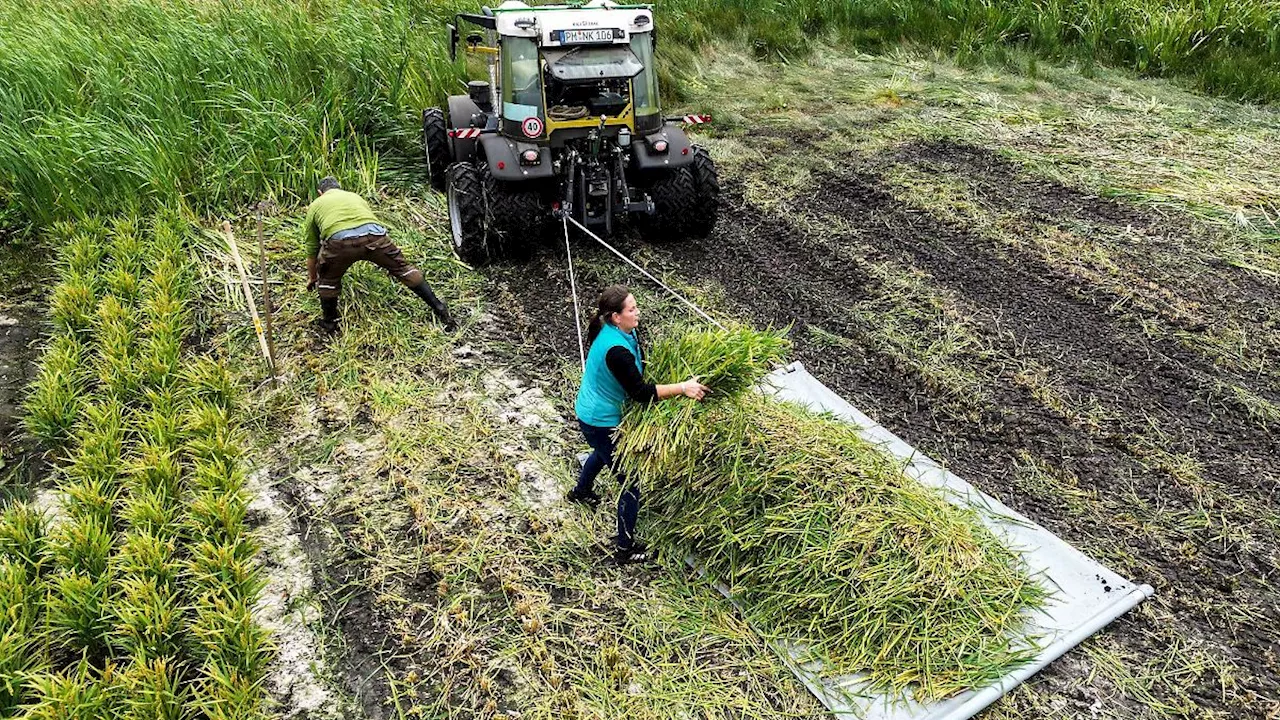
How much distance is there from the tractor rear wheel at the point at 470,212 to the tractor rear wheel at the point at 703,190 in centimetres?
163

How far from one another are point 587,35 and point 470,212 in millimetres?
1522

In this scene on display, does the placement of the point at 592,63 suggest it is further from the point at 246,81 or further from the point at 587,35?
the point at 246,81

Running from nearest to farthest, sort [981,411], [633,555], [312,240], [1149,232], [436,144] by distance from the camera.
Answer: [633,555] → [981,411] → [312,240] → [1149,232] → [436,144]

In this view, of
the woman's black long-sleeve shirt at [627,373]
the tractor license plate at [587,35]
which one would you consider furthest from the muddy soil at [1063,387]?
the woman's black long-sleeve shirt at [627,373]

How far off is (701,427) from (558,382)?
172 cm

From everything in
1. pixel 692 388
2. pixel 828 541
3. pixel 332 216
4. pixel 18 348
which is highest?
pixel 692 388

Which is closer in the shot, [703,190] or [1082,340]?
[1082,340]

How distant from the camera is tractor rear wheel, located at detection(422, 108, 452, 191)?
724 cm

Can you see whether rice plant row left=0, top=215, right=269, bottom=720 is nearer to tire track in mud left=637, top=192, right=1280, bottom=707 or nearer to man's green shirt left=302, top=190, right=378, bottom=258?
man's green shirt left=302, top=190, right=378, bottom=258

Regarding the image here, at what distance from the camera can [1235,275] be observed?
19.6 feet

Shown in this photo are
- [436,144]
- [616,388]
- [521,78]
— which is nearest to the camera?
[616,388]

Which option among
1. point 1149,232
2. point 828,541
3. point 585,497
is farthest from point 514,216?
point 1149,232

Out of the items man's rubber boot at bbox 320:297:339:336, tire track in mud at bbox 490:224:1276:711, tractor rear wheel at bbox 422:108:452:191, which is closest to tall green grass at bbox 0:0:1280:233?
tractor rear wheel at bbox 422:108:452:191

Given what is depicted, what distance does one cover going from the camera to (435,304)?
5.62 meters
